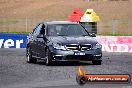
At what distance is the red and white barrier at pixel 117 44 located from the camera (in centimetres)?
3144

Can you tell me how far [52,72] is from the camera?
707 inches

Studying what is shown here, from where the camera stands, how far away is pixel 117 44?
31.8 m

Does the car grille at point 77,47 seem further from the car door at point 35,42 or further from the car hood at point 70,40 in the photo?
the car door at point 35,42

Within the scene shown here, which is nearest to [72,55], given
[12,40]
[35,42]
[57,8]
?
[35,42]

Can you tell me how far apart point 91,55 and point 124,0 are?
62.4 meters

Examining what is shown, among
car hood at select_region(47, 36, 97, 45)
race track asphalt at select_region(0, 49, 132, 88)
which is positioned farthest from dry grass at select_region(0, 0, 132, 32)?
race track asphalt at select_region(0, 49, 132, 88)

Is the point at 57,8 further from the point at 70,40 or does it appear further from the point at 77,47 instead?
the point at 77,47

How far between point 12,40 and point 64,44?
14.6 meters

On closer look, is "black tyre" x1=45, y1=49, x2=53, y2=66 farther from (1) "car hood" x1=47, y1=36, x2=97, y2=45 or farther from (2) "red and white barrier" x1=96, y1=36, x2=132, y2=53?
(2) "red and white barrier" x1=96, y1=36, x2=132, y2=53

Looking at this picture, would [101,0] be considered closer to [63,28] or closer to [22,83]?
[63,28]

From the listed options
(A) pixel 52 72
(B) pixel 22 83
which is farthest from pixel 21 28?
(B) pixel 22 83

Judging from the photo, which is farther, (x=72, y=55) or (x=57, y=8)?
(x=57, y=8)

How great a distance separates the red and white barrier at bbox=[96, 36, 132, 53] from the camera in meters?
31.4

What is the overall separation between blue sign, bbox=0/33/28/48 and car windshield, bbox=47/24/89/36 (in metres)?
12.8
